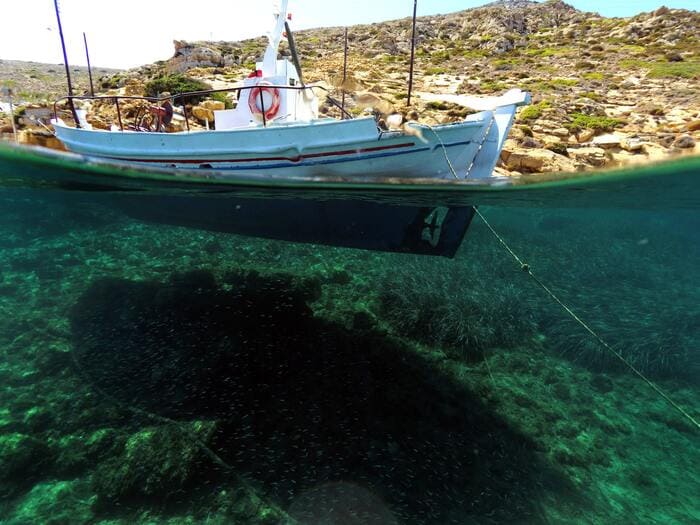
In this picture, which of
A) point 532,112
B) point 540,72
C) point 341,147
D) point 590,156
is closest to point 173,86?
point 532,112

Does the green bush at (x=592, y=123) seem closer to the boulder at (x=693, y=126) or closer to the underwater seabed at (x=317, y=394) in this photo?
the boulder at (x=693, y=126)

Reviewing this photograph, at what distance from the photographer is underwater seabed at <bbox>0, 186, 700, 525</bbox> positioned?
528 cm

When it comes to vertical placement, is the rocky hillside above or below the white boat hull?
above

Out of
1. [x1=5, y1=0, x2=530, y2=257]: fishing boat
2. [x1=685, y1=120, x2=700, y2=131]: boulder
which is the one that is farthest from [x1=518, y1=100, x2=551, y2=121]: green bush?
[x1=5, y1=0, x2=530, y2=257]: fishing boat

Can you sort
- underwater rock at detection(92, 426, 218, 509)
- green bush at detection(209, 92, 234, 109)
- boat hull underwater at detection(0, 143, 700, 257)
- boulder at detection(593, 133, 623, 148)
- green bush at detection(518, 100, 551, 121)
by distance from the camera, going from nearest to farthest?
underwater rock at detection(92, 426, 218, 509), boat hull underwater at detection(0, 143, 700, 257), boulder at detection(593, 133, 623, 148), green bush at detection(518, 100, 551, 121), green bush at detection(209, 92, 234, 109)

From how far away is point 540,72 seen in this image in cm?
3641

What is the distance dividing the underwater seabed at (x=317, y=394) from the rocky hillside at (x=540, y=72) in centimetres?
531

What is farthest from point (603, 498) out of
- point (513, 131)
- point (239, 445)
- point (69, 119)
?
point (69, 119)

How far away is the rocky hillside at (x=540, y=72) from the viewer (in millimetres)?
18641

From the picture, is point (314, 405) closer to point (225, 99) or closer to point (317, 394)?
point (317, 394)

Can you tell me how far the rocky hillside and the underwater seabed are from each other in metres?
5.31

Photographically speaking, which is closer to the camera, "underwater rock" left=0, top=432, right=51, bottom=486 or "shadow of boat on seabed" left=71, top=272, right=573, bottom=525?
"underwater rock" left=0, top=432, right=51, bottom=486

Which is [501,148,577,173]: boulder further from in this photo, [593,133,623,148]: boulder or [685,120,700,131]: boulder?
[685,120,700,131]: boulder

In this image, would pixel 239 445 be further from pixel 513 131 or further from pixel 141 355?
pixel 513 131
